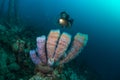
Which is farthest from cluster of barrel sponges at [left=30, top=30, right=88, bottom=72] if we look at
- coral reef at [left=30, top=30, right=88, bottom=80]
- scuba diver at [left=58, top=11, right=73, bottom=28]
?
scuba diver at [left=58, top=11, right=73, bottom=28]

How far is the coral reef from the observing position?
16.1ft

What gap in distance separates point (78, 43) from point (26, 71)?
1469 millimetres

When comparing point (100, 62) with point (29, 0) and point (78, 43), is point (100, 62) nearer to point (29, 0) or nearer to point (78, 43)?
point (78, 43)

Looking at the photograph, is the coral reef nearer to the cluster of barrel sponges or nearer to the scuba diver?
the cluster of barrel sponges

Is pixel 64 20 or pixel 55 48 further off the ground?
pixel 64 20

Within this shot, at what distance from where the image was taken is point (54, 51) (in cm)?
509

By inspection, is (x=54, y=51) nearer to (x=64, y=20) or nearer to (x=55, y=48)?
(x=55, y=48)

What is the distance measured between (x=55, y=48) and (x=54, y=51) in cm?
7

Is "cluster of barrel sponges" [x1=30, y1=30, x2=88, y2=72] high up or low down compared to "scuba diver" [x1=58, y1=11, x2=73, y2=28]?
down

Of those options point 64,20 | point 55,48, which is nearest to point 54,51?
point 55,48

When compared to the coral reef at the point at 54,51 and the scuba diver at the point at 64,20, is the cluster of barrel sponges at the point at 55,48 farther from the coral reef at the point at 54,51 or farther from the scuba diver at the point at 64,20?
the scuba diver at the point at 64,20

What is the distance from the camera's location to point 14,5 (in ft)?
35.5

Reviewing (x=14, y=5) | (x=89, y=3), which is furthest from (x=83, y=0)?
(x=14, y=5)

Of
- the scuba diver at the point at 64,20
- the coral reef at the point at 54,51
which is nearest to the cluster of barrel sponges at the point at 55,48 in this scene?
the coral reef at the point at 54,51
